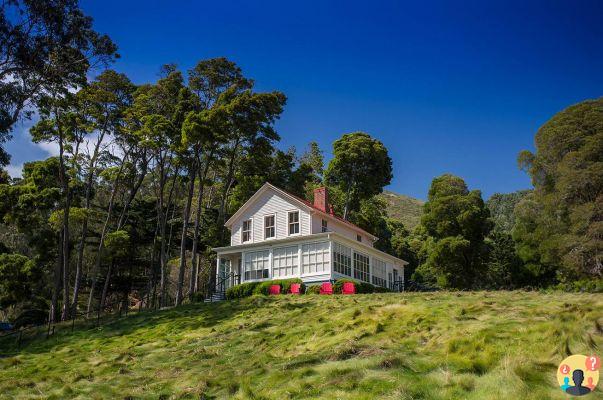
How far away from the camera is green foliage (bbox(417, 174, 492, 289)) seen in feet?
127

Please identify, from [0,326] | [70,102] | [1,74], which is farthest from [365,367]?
[0,326]

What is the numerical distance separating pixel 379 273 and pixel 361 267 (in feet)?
9.63

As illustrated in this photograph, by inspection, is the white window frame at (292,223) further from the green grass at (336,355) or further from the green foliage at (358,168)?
the green foliage at (358,168)

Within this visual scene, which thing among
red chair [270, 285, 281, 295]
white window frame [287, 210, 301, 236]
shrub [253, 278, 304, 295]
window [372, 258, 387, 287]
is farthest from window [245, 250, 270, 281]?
window [372, 258, 387, 287]

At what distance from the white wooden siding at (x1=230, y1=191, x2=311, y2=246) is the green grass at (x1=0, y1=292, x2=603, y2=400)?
11223 mm

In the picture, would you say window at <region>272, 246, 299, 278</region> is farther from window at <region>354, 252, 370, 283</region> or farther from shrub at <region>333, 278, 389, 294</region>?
window at <region>354, 252, 370, 283</region>

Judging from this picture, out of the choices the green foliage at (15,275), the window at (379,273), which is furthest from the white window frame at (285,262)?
the green foliage at (15,275)

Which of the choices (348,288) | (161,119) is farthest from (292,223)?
(161,119)

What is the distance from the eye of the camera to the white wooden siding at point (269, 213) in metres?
33.6

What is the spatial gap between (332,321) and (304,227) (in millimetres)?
16417

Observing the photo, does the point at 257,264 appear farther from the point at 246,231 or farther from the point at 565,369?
the point at 565,369

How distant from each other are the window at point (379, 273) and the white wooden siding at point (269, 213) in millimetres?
→ 6099

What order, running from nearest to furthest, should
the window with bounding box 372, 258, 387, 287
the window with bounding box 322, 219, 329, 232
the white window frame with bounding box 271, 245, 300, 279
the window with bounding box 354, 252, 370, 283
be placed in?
the white window frame with bounding box 271, 245, 300, 279 → the window with bounding box 354, 252, 370, 283 → the window with bounding box 322, 219, 329, 232 → the window with bounding box 372, 258, 387, 287

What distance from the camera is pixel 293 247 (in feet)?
106
